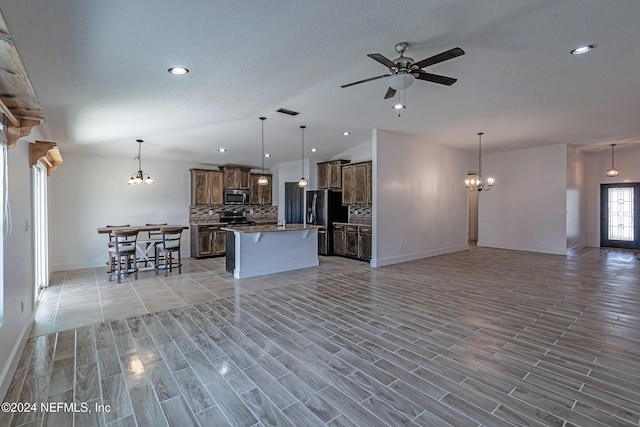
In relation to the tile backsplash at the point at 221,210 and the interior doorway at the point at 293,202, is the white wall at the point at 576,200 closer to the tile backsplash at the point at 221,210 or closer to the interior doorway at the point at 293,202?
the interior doorway at the point at 293,202

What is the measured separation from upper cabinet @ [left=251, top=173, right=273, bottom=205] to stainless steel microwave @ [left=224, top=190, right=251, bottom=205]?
174 millimetres

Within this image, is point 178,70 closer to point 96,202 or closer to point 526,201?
point 96,202

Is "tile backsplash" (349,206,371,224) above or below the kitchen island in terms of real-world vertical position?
above

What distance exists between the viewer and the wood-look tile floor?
2.04m

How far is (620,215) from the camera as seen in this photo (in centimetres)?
935

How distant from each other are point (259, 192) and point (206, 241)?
2162 mm

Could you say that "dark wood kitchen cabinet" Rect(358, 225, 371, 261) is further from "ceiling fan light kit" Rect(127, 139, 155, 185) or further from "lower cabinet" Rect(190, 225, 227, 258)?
"ceiling fan light kit" Rect(127, 139, 155, 185)

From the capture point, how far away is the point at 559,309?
3.96 meters

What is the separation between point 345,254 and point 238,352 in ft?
17.1

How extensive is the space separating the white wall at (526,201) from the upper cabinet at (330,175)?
5.21 m

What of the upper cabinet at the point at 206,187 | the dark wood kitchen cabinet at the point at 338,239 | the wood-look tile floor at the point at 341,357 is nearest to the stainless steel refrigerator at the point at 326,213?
the dark wood kitchen cabinet at the point at 338,239

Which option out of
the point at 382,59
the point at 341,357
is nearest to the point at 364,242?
the point at 341,357

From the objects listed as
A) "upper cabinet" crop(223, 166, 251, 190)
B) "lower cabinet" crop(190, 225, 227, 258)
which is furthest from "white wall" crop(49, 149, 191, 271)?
"upper cabinet" crop(223, 166, 251, 190)

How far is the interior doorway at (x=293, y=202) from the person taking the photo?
888 cm
